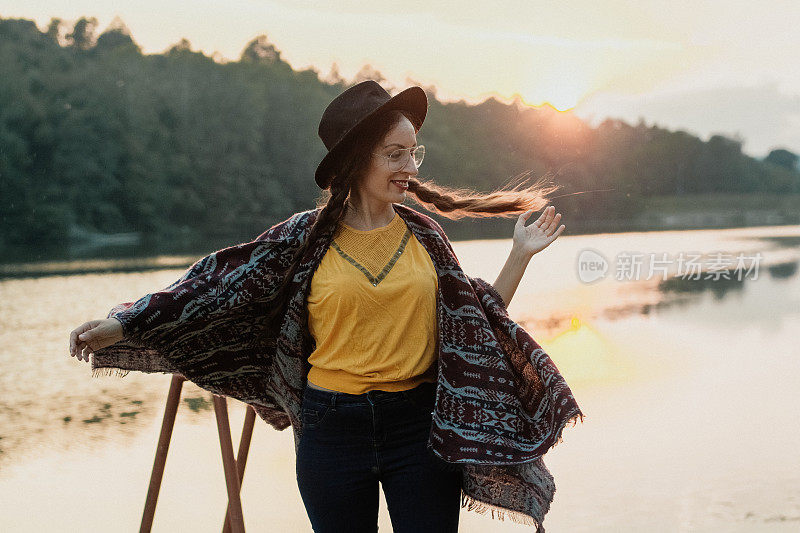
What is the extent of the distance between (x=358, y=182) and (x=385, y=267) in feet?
0.69

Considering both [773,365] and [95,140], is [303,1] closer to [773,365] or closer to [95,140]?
[95,140]

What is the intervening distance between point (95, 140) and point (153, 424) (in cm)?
2729

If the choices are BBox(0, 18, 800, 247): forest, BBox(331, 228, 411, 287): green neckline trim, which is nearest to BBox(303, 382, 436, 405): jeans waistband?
BBox(331, 228, 411, 287): green neckline trim

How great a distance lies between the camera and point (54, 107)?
3105 centimetres

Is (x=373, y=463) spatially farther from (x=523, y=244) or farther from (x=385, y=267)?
(x=523, y=244)

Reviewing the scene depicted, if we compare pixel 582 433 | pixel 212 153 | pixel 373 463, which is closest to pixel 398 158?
pixel 373 463

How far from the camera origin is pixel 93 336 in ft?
6.06

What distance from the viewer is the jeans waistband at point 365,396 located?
73.9 inches

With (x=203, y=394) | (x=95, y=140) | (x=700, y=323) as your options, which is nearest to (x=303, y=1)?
(x=95, y=140)

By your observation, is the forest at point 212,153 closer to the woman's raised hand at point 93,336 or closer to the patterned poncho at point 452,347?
the patterned poncho at point 452,347

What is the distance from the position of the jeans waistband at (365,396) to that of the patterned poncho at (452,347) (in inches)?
1.9

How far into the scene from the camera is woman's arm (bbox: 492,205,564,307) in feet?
6.59

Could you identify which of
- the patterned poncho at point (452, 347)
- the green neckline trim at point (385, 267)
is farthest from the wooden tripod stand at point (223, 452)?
the green neckline trim at point (385, 267)

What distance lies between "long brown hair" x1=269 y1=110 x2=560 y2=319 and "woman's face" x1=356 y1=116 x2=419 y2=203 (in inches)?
0.5
